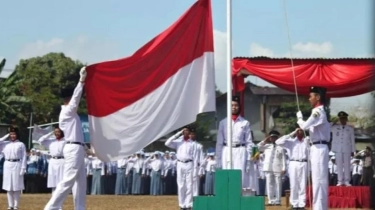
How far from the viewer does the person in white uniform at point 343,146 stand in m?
21.7

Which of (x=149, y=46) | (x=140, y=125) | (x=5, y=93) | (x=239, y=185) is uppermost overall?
(x=5, y=93)

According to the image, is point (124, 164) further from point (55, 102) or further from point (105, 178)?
point (55, 102)

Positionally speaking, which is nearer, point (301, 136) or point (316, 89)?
point (316, 89)

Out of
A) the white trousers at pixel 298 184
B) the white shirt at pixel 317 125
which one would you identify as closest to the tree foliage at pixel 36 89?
the white trousers at pixel 298 184

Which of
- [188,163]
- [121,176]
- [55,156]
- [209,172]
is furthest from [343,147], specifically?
[121,176]

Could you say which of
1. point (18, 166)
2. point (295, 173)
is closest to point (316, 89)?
point (295, 173)

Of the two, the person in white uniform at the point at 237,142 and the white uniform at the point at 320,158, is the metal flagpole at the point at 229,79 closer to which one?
the white uniform at the point at 320,158

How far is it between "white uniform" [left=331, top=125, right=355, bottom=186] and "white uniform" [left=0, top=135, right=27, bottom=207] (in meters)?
7.39

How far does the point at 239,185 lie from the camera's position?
12.2 metres

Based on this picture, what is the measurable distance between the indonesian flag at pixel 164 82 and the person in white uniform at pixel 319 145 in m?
2.14

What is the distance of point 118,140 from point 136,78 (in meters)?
0.98

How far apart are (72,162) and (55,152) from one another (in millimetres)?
6298

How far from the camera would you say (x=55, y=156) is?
69.4 ft

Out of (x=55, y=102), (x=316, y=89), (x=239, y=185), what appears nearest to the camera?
(x=239, y=185)
